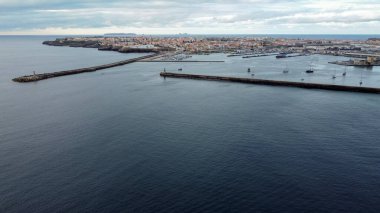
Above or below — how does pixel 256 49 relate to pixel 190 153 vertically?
above

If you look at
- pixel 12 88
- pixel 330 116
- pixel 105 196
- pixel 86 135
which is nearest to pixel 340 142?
pixel 330 116

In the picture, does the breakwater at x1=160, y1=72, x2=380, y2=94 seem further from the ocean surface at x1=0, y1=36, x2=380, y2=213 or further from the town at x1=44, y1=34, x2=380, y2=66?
the town at x1=44, y1=34, x2=380, y2=66

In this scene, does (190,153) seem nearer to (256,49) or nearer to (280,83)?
(280,83)

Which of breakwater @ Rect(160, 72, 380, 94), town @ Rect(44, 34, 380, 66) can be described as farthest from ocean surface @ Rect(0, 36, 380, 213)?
town @ Rect(44, 34, 380, 66)

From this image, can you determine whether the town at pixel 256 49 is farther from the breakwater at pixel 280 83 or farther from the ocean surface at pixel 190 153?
the ocean surface at pixel 190 153

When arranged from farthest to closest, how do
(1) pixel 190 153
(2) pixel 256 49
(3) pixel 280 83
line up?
(2) pixel 256 49 → (3) pixel 280 83 → (1) pixel 190 153

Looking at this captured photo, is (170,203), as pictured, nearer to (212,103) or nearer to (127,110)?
(127,110)

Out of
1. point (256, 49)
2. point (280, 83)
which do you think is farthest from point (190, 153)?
point (256, 49)

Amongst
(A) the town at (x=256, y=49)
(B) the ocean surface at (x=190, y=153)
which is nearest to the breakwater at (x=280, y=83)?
(B) the ocean surface at (x=190, y=153)

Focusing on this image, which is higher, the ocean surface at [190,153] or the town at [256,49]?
the town at [256,49]

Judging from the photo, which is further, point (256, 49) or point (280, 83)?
point (256, 49)
